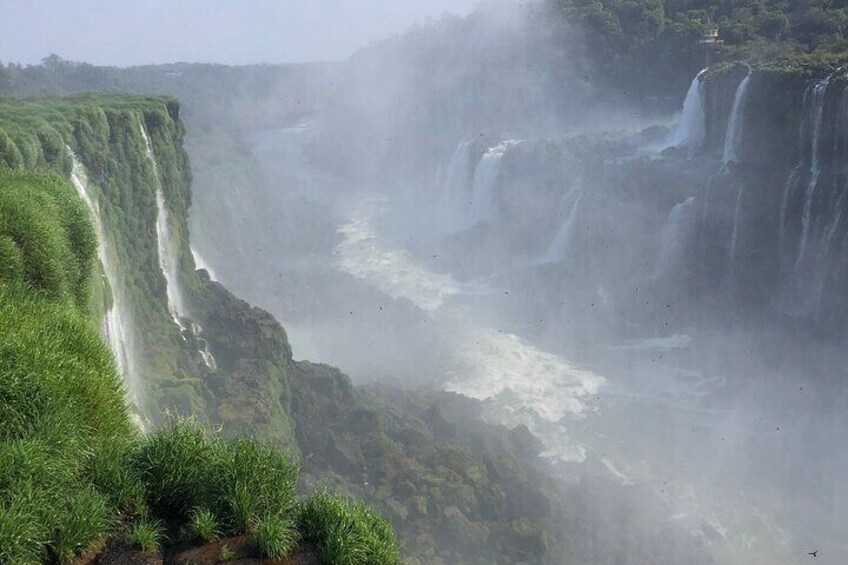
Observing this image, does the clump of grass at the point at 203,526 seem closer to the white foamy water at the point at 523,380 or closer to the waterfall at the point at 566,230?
the white foamy water at the point at 523,380

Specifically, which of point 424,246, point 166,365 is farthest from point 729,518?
point 424,246

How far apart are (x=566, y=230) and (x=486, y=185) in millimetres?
8930

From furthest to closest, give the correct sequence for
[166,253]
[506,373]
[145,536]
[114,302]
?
[506,373], [166,253], [114,302], [145,536]

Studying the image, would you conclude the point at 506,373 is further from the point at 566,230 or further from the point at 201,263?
the point at 201,263

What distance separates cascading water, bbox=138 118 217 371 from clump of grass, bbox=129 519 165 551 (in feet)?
64.6

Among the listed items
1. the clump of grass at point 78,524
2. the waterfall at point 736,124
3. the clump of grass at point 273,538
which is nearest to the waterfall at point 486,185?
the waterfall at point 736,124

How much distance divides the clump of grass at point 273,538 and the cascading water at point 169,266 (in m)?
19.8

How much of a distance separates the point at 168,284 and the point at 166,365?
14.4 ft

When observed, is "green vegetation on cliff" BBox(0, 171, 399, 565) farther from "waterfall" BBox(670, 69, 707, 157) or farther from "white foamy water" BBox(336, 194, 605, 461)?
"waterfall" BBox(670, 69, 707, 157)

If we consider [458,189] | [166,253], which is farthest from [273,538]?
[458,189]

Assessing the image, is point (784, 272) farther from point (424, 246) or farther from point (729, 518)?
point (424, 246)

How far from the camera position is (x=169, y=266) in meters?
26.0

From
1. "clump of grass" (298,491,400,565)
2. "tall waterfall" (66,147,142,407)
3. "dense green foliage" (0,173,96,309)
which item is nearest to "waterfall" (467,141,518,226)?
"tall waterfall" (66,147,142,407)

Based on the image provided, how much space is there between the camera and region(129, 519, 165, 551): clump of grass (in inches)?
212
